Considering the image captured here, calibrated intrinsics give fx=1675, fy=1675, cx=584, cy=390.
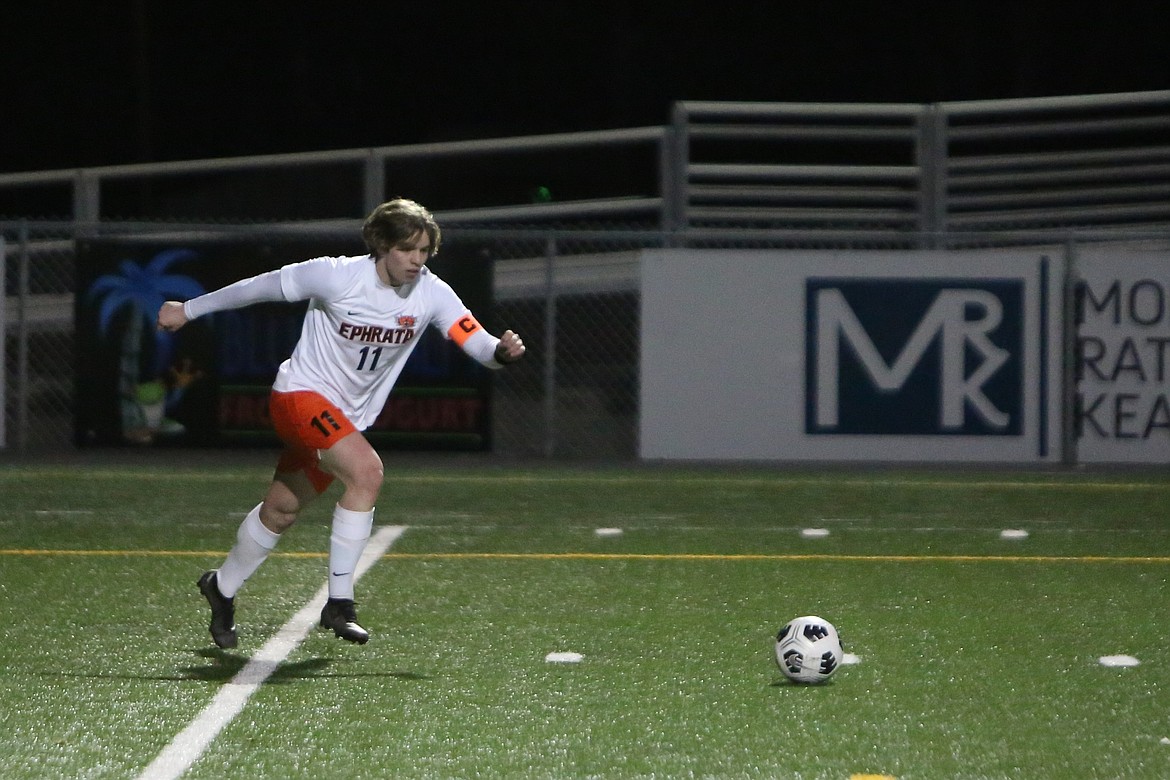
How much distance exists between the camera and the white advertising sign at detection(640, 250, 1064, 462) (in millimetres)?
13133

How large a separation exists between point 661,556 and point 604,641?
2320mm

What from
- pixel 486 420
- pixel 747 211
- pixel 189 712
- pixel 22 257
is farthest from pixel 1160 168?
pixel 189 712

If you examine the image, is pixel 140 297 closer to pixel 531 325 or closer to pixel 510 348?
pixel 531 325

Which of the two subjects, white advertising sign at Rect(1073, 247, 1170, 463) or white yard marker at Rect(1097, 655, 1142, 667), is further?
white advertising sign at Rect(1073, 247, 1170, 463)

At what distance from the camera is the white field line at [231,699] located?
447 centimetres

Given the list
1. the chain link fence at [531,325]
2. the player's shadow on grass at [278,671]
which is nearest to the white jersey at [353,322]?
the player's shadow on grass at [278,671]

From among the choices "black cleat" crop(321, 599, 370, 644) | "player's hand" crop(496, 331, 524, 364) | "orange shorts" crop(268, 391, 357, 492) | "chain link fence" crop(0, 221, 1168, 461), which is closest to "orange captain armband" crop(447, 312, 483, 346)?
"player's hand" crop(496, 331, 524, 364)

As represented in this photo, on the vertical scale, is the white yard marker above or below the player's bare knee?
below

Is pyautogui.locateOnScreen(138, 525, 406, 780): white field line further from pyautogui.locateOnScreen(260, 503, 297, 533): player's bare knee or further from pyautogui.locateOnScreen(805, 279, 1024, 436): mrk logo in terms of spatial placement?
pyautogui.locateOnScreen(805, 279, 1024, 436): mrk logo

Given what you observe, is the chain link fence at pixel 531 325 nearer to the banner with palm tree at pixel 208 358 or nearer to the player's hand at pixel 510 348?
the banner with palm tree at pixel 208 358

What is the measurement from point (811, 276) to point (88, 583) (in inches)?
279

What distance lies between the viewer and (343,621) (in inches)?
232

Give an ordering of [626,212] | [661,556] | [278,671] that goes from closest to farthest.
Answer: [278,671] → [661,556] → [626,212]

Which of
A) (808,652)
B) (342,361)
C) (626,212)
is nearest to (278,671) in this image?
(342,361)
